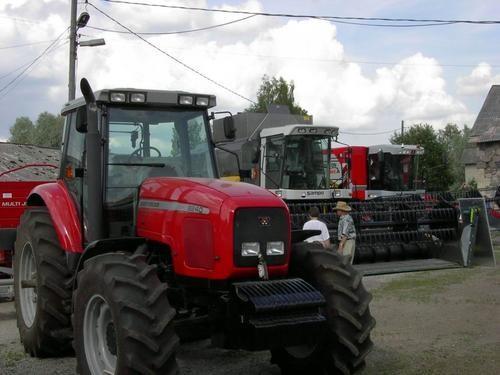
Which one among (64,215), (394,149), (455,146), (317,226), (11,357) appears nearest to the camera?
(64,215)

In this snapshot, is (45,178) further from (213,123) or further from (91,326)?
(91,326)

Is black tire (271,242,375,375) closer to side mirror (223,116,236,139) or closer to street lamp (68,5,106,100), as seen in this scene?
side mirror (223,116,236,139)

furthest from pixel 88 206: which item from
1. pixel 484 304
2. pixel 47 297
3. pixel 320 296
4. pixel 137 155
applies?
pixel 484 304

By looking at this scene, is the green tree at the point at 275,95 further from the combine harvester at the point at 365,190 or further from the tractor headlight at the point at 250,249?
the tractor headlight at the point at 250,249

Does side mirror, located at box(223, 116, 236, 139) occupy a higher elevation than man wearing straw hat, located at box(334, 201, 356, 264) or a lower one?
higher

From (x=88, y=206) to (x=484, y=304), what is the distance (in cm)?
594

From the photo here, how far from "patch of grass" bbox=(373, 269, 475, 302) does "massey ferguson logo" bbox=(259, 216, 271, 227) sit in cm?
503

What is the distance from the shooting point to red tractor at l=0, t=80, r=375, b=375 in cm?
434

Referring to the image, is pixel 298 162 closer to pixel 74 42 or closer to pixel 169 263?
pixel 74 42

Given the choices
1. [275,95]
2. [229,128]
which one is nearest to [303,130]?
[229,128]

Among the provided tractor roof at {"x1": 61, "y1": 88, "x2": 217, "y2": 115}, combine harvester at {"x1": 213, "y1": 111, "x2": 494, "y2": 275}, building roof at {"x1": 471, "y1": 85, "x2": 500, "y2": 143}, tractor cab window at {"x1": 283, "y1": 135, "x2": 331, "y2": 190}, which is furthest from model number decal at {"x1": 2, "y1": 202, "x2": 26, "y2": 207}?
building roof at {"x1": 471, "y1": 85, "x2": 500, "y2": 143}

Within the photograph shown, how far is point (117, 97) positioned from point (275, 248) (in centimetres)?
197

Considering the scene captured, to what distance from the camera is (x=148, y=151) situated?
5539 millimetres

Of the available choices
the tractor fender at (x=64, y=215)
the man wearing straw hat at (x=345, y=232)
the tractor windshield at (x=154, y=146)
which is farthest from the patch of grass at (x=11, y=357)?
the man wearing straw hat at (x=345, y=232)
